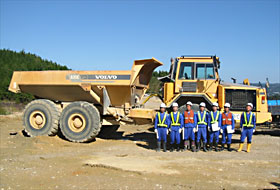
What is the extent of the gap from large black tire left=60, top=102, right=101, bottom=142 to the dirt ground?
0.93ft

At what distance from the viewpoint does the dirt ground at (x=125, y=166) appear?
5.36m

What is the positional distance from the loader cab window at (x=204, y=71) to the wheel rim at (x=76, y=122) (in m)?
3.99

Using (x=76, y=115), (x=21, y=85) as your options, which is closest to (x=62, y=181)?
(x=76, y=115)

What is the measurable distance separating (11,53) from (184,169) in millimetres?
41853

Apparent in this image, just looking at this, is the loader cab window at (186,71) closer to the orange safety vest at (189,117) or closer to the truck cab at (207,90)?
the truck cab at (207,90)

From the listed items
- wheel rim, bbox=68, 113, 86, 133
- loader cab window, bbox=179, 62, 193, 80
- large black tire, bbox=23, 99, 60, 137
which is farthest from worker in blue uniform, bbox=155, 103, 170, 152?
large black tire, bbox=23, 99, 60, 137

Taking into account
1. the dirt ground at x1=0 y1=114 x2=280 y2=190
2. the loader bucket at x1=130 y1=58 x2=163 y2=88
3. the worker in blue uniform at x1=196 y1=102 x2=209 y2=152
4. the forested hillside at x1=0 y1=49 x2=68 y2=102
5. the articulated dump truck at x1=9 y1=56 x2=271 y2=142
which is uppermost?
the forested hillside at x1=0 y1=49 x2=68 y2=102

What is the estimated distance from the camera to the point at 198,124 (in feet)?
28.5

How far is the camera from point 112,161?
22.9 feet

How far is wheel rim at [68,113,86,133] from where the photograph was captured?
941 cm

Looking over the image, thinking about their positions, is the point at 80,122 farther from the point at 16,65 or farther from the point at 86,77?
the point at 16,65

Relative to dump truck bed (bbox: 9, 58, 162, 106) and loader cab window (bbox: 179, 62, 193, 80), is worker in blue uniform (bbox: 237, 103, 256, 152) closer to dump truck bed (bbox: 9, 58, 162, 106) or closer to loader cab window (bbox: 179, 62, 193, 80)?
loader cab window (bbox: 179, 62, 193, 80)

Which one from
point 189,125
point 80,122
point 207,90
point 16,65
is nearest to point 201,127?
point 189,125

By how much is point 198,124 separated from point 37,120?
17.4 feet
